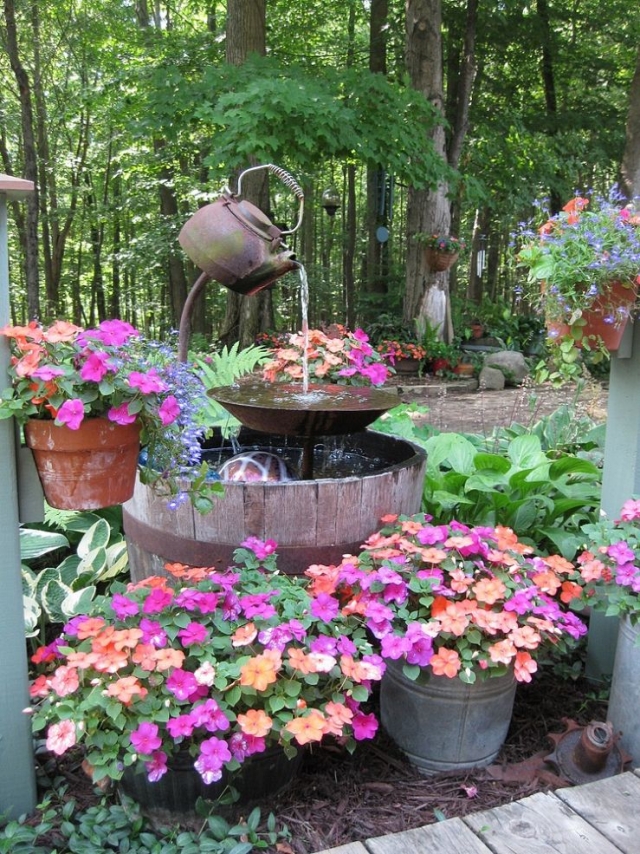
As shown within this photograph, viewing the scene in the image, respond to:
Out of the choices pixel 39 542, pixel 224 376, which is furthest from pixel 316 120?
pixel 39 542

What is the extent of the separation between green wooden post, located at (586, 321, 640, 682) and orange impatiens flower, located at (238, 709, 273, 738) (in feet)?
4.51

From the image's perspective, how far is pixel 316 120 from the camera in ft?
22.2

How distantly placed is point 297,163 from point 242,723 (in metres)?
6.62

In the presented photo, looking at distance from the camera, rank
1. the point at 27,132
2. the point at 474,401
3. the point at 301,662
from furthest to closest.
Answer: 1. the point at 27,132
2. the point at 474,401
3. the point at 301,662

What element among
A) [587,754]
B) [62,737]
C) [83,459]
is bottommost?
[587,754]

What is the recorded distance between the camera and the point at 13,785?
1.72m

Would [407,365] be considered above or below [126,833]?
above

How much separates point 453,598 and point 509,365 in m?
7.97

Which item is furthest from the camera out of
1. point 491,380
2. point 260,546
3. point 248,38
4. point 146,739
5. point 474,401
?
point 491,380

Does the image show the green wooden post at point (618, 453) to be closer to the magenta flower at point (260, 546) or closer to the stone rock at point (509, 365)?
the magenta flower at point (260, 546)

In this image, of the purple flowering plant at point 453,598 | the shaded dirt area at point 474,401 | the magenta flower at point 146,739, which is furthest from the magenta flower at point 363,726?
the shaded dirt area at point 474,401

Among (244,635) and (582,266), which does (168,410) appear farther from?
(582,266)

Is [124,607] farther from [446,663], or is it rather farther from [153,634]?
[446,663]

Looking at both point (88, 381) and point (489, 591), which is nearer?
point (88, 381)
